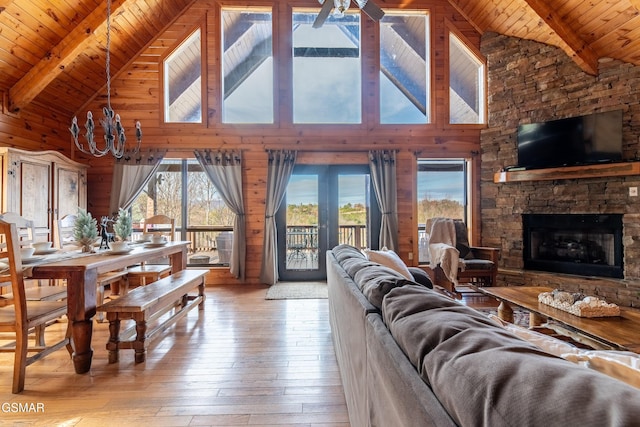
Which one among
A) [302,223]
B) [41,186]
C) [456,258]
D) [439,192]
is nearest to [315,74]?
[302,223]

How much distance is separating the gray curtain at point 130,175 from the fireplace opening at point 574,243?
5.88 meters

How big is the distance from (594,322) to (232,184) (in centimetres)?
449

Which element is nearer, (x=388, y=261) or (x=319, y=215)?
(x=388, y=261)

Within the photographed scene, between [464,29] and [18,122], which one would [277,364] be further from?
[464,29]

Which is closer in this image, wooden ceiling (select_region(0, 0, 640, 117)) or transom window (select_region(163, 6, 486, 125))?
wooden ceiling (select_region(0, 0, 640, 117))

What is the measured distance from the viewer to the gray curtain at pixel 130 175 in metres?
4.82

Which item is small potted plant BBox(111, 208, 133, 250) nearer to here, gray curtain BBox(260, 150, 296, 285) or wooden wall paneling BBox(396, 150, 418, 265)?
gray curtain BBox(260, 150, 296, 285)

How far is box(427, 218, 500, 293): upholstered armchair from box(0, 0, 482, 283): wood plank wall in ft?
1.62

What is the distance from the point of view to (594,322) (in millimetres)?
2082

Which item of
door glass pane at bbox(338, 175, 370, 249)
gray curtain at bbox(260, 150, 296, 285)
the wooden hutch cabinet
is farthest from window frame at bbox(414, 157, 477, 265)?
the wooden hutch cabinet

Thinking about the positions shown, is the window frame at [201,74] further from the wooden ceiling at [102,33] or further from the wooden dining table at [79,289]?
the wooden dining table at [79,289]

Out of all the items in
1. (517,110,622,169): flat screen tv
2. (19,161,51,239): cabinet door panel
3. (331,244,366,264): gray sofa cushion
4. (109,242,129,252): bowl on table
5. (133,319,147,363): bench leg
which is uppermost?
(517,110,622,169): flat screen tv

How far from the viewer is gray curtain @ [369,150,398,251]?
4.95m

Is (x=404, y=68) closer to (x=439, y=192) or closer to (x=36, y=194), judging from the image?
(x=439, y=192)
